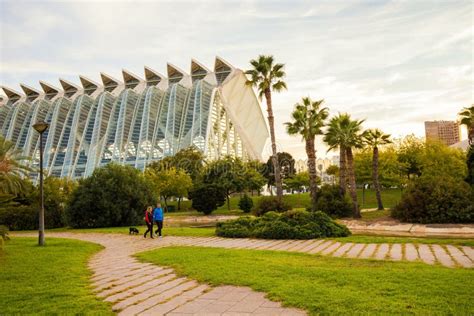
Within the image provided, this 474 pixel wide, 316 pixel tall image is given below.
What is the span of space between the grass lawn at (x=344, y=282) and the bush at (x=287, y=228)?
17.9 ft

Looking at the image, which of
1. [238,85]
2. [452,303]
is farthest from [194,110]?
[452,303]

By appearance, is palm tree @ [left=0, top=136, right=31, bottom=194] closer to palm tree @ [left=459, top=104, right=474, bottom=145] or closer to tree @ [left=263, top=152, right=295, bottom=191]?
palm tree @ [left=459, top=104, right=474, bottom=145]

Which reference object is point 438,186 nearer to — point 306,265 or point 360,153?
point 306,265

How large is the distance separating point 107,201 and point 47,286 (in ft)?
66.1

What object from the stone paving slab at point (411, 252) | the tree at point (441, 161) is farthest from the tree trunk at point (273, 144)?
the stone paving slab at point (411, 252)

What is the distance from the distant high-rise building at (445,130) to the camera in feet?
457

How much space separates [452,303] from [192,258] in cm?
634

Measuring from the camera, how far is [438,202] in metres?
22.5

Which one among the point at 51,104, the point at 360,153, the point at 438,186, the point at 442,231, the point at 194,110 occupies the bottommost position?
the point at 442,231

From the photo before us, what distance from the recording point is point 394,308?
5.05m

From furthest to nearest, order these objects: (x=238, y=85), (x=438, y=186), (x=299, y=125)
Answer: (x=238, y=85)
(x=299, y=125)
(x=438, y=186)

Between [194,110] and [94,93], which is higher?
[94,93]

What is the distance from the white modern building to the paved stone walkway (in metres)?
55.0

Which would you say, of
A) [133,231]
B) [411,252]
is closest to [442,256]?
[411,252]
